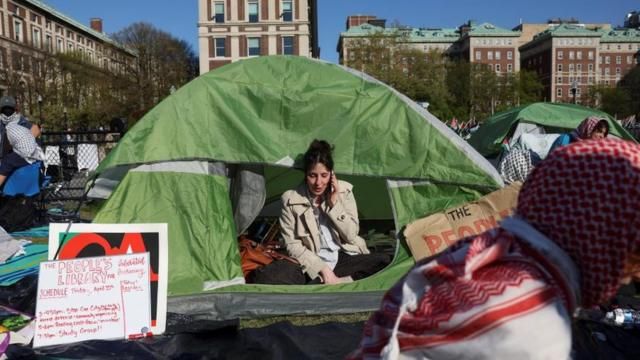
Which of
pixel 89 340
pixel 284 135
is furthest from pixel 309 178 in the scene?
pixel 89 340

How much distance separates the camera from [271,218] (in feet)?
24.2

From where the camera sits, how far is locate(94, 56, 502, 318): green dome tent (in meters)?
4.70

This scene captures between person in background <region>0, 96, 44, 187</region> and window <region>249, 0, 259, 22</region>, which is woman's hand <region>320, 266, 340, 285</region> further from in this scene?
window <region>249, 0, 259, 22</region>

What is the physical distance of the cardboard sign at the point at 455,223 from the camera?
478cm

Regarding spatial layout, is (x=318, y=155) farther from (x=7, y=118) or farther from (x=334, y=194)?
(x=7, y=118)

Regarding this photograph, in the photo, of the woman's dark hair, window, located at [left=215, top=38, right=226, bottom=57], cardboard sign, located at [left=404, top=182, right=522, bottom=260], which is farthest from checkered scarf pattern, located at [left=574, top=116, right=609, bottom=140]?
window, located at [left=215, top=38, right=226, bottom=57]

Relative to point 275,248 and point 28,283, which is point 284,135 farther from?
point 28,283

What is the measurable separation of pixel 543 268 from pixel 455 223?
3.73 m

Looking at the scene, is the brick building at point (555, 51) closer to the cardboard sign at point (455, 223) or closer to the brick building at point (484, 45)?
the brick building at point (484, 45)

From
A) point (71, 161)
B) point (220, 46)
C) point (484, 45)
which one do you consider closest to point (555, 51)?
point (484, 45)

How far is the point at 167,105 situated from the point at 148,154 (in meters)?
0.45

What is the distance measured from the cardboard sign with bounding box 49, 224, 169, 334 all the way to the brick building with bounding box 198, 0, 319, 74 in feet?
173

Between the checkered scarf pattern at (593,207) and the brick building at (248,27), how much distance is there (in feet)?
182

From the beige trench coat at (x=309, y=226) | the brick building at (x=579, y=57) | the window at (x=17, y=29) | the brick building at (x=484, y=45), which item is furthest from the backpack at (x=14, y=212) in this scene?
the brick building at (x=579, y=57)
